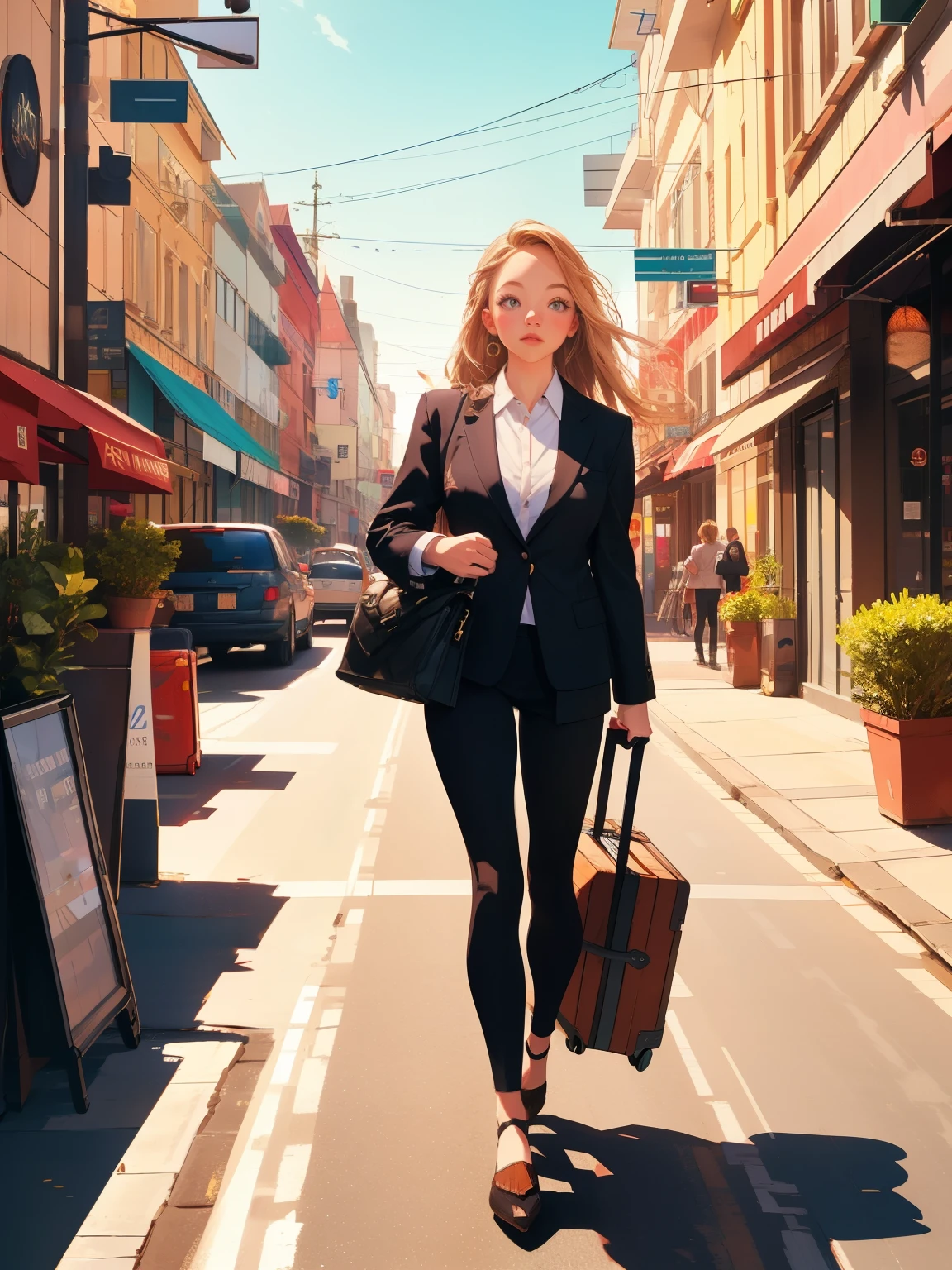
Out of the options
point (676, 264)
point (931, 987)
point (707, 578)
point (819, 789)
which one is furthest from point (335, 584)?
point (931, 987)

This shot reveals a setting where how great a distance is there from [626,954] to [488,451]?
1.27 meters

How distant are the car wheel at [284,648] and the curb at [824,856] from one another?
8.19 m

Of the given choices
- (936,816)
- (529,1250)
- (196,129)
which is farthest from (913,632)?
(196,129)

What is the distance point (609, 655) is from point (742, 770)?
5.99m

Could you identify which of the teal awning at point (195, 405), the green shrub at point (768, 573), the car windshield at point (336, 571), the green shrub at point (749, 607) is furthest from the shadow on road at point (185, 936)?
the car windshield at point (336, 571)

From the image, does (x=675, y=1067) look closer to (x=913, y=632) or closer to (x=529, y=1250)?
(x=529, y=1250)

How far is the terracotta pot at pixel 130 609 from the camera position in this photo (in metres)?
6.84

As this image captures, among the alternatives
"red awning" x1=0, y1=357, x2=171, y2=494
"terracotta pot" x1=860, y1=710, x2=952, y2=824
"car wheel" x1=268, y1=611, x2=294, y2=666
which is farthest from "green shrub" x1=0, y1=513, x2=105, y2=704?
"car wheel" x1=268, y1=611, x2=294, y2=666

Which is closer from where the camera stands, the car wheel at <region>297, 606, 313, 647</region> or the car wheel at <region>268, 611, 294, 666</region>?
the car wheel at <region>268, 611, 294, 666</region>

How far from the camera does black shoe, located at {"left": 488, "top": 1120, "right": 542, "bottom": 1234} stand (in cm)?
270

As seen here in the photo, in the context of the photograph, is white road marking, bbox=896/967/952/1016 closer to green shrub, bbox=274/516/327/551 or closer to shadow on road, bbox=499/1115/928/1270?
shadow on road, bbox=499/1115/928/1270

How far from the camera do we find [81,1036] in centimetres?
333

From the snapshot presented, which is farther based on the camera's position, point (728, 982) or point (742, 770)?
point (742, 770)

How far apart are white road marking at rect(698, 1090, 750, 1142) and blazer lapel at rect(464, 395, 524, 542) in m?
1.55
